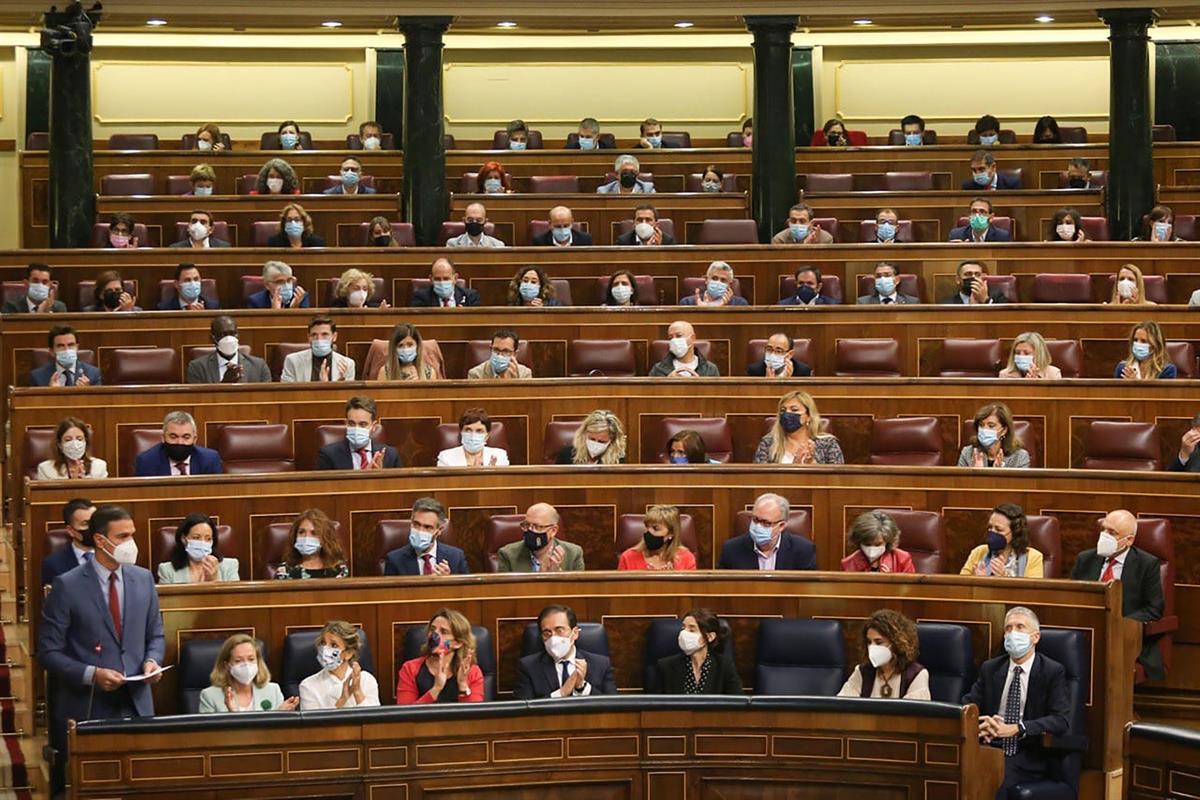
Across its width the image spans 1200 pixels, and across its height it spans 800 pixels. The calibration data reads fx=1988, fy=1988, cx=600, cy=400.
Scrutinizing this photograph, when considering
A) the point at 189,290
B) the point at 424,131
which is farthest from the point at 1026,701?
the point at 424,131

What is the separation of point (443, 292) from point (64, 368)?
1975mm

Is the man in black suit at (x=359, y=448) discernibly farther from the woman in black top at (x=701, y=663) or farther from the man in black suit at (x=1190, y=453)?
the man in black suit at (x=1190, y=453)

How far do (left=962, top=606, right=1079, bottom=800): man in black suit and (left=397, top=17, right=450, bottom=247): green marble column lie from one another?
618 centimetres

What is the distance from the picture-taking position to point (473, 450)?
7957 millimetres

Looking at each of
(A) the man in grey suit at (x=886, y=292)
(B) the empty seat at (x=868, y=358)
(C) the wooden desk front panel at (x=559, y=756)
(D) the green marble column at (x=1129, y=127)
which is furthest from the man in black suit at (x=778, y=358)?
(D) the green marble column at (x=1129, y=127)

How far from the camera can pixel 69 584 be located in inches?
246

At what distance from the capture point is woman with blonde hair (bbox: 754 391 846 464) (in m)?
8.09

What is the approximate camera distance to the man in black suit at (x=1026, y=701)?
20.6 feet

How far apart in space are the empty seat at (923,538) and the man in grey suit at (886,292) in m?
2.49

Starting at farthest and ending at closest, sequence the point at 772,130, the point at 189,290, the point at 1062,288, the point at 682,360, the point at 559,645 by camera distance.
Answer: the point at 772,130 → the point at 1062,288 → the point at 189,290 → the point at 682,360 → the point at 559,645

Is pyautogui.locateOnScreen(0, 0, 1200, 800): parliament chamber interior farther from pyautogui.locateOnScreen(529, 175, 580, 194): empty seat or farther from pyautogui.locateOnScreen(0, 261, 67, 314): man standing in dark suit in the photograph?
pyautogui.locateOnScreen(529, 175, 580, 194): empty seat

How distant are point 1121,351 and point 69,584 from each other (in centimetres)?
534

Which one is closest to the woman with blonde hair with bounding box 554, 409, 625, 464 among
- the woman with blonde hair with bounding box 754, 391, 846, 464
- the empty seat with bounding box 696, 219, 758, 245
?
the woman with blonde hair with bounding box 754, 391, 846, 464

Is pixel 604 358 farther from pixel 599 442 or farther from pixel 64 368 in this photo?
pixel 64 368
